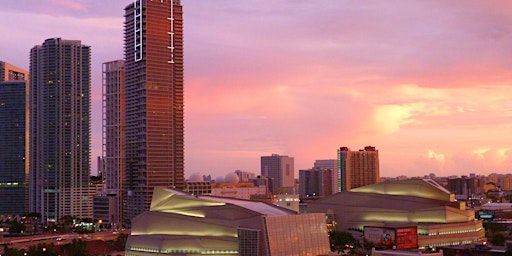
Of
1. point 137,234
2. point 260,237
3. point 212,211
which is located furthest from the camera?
point 137,234

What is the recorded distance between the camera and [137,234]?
13862 cm

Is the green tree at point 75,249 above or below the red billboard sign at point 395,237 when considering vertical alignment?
below

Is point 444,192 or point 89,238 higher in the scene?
point 444,192

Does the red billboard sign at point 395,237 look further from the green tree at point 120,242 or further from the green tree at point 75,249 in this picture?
the green tree at point 120,242

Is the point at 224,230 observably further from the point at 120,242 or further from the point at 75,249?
the point at 120,242

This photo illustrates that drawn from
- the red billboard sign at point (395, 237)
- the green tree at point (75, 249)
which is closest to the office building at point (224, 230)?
the green tree at point (75, 249)

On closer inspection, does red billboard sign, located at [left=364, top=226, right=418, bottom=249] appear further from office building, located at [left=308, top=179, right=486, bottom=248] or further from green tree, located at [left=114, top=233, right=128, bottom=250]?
green tree, located at [left=114, top=233, right=128, bottom=250]

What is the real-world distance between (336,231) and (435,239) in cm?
2496

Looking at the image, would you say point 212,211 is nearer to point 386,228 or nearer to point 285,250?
point 285,250

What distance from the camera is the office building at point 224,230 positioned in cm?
12088

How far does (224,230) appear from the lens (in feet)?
413

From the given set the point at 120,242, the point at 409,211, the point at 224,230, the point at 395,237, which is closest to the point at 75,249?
the point at 120,242

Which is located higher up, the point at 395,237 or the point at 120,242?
the point at 395,237

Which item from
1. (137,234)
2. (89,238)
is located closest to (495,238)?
(137,234)
